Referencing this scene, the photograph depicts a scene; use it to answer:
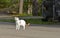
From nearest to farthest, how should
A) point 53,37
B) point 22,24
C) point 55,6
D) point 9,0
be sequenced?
point 53,37, point 22,24, point 55,6, point 9,0

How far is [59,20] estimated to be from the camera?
69.9 feet

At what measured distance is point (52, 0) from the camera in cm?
2159

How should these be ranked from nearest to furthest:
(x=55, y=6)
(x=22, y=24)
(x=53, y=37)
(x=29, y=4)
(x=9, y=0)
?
(x=53, y=37) → (x=22, y=24) → (x=55, y=6) → (x=29, y=4) → (x=9, y=0)

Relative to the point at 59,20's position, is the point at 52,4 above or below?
above

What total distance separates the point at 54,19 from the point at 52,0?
168 cm

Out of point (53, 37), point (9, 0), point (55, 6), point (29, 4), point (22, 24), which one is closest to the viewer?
point (53, 37)

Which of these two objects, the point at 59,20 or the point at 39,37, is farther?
the point at 59,20

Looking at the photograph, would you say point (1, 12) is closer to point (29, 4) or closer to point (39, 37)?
point (29, 4)

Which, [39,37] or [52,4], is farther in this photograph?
[52,4]

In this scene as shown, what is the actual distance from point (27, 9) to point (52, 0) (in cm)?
1850

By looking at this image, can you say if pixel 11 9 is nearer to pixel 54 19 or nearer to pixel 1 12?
pixel 1 12

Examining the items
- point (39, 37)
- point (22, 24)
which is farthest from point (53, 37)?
point (22, 24)

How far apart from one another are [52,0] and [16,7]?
19.1m

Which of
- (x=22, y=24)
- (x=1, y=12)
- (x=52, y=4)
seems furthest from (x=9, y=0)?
(x=22, y=24)
